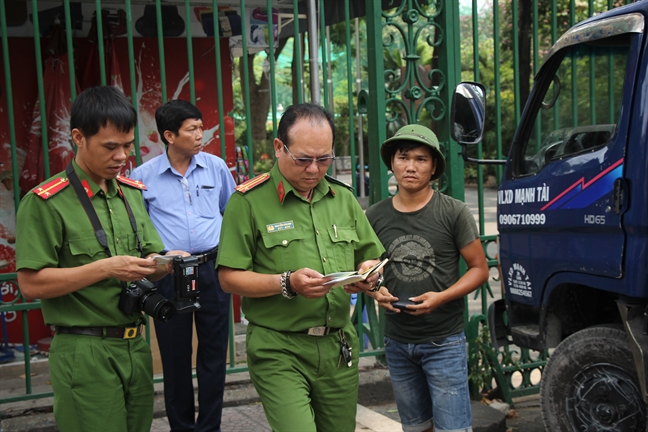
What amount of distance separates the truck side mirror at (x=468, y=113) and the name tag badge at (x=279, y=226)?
157cm

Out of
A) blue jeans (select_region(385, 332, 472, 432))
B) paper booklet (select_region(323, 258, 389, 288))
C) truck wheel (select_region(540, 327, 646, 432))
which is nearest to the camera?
paper booklet (select_region(323, 258, 389, 288))

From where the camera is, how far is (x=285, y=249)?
2.96 m

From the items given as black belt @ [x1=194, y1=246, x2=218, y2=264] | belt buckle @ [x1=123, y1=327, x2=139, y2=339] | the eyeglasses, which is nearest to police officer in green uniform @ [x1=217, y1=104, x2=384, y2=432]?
the eyeglasses

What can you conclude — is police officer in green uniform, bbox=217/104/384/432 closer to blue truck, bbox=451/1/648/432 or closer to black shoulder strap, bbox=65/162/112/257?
black shoulder strap, bbox=65/162/112/257

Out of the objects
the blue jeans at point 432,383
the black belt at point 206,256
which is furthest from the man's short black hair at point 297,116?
the black belt at point 206,256

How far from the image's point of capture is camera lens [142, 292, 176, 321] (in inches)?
113

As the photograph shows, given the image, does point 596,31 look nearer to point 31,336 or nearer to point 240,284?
point 240,284

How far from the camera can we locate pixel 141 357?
9.78 ft

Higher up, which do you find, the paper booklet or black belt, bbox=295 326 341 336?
the paper booklet

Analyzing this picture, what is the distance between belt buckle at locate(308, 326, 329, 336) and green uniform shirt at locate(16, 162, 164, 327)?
2.29ft

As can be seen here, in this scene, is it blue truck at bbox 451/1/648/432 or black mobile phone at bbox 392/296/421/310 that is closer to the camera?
blue truck at bbox 451/1/648/432

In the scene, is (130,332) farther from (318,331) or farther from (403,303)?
(403,303)

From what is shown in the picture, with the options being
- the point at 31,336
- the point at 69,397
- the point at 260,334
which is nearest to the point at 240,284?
the point at 260,334

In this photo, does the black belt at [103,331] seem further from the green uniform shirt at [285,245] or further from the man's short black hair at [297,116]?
the man's short black hair at [297,116]
